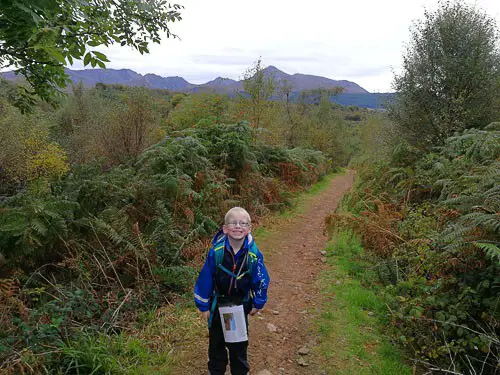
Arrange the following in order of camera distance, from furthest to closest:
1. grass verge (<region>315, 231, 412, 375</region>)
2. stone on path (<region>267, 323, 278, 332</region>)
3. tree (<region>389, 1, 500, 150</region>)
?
tree (<region>389, 1, 500, 150</region>)
stone on path (<region>267, 323, 278, 332</region>)
grass verge (<region>315, 231, 412, 375</region>)

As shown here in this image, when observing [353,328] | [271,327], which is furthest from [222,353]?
[353,328]

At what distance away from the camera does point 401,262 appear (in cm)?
555

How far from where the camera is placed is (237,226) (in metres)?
2.96

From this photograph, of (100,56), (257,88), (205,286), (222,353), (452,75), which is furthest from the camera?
(257,88)

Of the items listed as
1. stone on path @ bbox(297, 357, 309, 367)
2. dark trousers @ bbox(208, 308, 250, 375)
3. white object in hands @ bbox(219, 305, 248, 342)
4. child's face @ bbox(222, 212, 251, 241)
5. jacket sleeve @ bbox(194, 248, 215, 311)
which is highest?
child's face @ bbox(222, 212, 251, 241)

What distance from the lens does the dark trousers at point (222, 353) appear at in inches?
126

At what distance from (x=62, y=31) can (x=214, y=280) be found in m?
2.88

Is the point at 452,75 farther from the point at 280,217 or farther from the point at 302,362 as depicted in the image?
the point at 302,362

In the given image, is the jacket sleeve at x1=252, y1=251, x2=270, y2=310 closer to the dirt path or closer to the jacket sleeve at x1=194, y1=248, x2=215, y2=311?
the jacket sleeve at x1=194, y1=248, x2=215, y2=311

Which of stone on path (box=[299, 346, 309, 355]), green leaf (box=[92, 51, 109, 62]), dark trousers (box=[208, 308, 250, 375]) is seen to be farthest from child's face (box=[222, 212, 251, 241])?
stone on path (box=[299, 346, 309, 355])

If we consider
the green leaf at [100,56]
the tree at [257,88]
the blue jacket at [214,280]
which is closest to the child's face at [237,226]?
the blue jacket at [214,280]

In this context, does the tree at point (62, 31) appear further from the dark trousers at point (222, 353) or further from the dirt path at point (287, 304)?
the dirt path at point (287, 304)

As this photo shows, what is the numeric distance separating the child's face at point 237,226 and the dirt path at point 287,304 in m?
1.79

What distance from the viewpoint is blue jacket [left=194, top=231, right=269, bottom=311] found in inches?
120
